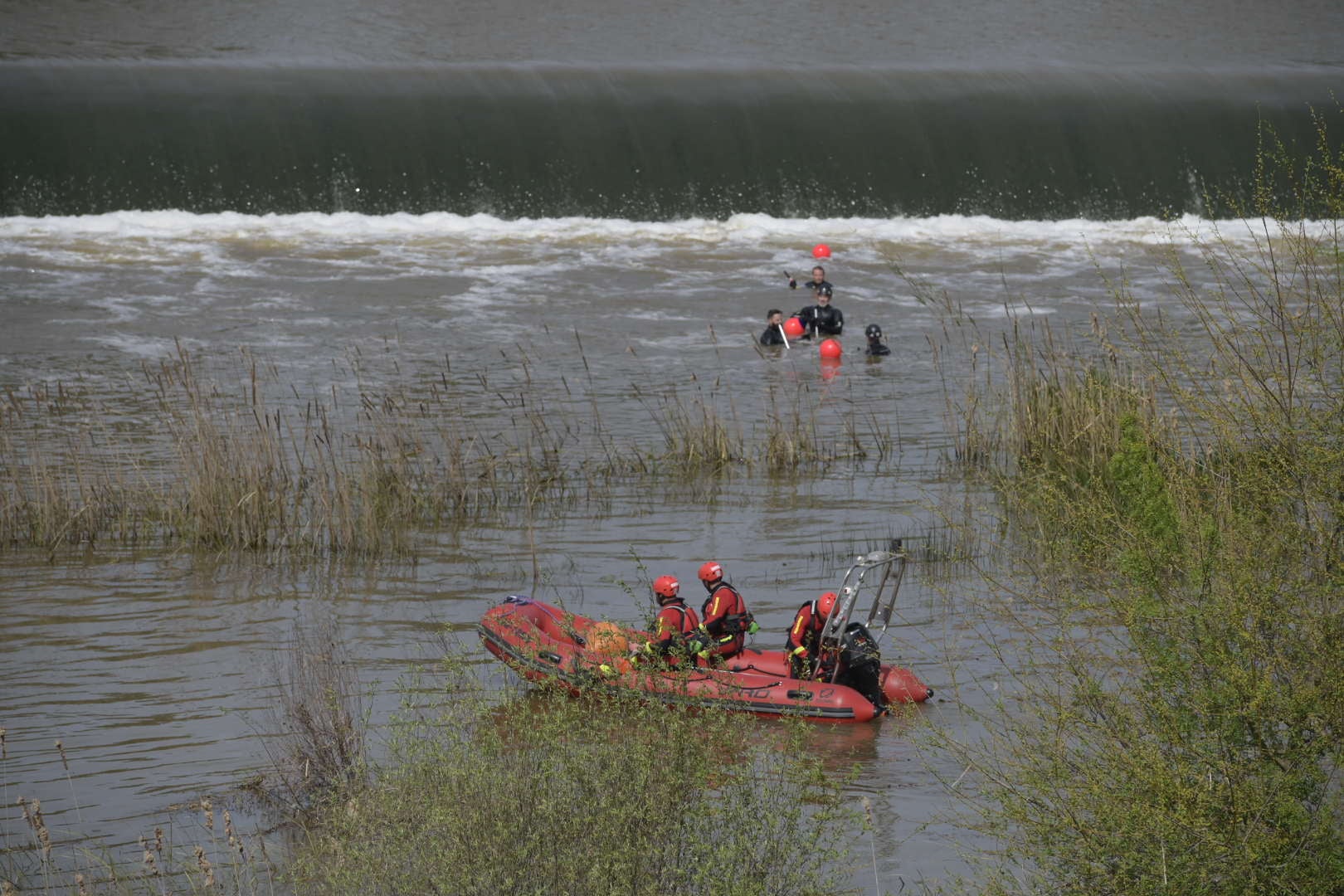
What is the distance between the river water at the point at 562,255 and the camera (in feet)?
32.1

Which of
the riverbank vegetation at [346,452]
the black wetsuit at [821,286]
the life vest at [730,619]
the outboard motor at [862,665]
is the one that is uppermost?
the black wetsuit at [821,286]

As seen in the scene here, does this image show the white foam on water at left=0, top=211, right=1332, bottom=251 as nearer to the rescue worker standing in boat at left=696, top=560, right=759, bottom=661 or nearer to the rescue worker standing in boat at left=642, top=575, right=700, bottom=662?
the rescue worker standing in boat at left=696, top=560, right=759, bottom=661

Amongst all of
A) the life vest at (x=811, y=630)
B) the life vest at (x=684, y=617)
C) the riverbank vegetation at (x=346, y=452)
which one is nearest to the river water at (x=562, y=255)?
→ the riverbank vegetation at (x=346, y=452)

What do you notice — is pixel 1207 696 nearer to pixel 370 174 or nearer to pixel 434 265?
pixel 434 265

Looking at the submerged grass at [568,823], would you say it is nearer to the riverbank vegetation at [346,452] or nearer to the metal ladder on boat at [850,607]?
the metal ladder on boat at [850,607]

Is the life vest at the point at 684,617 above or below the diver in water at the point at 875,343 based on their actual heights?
below

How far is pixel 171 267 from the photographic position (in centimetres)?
2422

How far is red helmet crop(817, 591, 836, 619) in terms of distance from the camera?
8992 millimetres

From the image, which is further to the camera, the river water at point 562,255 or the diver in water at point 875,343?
the diver in water at point 875,343

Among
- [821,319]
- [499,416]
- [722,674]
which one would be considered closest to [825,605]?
[722,674]

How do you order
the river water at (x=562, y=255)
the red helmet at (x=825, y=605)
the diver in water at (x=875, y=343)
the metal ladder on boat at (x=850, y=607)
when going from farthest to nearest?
the diver in water at (x=875, y=343) → the river water at (x=562, y=255) → the red helmet at (x=825, y=605) → the metal ladder on boat at (x=850, y=607)

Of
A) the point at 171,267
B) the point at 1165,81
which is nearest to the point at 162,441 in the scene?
the point at 171,267

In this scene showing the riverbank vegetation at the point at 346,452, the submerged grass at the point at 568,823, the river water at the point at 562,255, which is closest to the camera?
the submerged grass at the point at 568,823

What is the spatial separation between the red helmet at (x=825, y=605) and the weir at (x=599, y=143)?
1969cm
